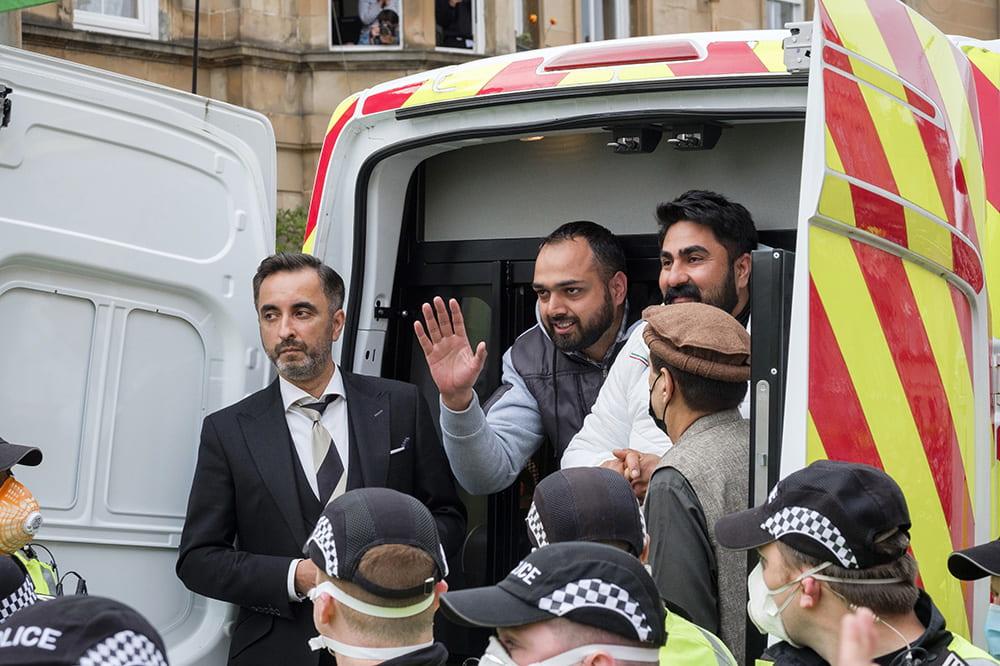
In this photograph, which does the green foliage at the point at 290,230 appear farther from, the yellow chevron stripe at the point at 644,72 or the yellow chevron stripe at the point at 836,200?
the yellow chevron stripe at the point at 836,200

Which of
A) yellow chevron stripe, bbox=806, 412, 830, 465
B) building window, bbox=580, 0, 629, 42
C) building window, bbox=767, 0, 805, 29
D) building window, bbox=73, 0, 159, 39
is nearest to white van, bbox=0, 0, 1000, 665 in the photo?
yellow chevron stripe, bbox=806, 412, 830, 465

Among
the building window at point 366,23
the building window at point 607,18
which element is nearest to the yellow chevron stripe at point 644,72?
the building window at point 366,23

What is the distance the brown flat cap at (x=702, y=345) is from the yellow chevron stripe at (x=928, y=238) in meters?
0.43

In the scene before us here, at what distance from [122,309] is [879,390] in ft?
6.18

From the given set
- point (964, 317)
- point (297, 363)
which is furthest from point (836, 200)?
point (297, 363)

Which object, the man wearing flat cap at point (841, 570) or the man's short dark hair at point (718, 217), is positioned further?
the man's short dark hair at point (718, 217)

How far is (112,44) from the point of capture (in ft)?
48.8

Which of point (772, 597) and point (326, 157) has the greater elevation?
point (326, 157)

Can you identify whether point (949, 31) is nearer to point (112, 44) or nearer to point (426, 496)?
point (112, 44)

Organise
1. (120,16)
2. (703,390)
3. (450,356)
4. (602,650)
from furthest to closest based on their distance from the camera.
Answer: (120,16)
(450,356)
(703,390)
(602,650)

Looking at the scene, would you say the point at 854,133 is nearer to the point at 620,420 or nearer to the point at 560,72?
the point at 560,72

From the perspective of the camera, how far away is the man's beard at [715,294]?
4.17 metres

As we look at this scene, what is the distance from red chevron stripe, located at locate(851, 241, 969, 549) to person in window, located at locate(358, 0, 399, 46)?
13.2m

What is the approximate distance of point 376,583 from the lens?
245cm
